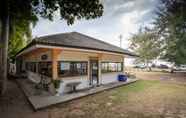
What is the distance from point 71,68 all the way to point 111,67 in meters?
5.19

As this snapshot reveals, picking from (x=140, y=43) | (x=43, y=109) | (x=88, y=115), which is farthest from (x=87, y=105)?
(x=140, y=43)

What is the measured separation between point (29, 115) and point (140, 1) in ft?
29.2

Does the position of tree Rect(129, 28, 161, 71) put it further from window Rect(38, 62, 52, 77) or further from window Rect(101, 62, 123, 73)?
window Rect(38, 62, 52, 77)

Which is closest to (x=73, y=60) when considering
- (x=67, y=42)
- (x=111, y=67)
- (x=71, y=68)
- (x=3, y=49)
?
(x=71, y=68)

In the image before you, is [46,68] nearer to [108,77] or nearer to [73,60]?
[73,60]

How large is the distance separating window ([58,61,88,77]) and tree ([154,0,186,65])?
47.6ft

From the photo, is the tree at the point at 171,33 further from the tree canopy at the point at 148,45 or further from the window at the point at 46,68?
the window at the point at 46,68

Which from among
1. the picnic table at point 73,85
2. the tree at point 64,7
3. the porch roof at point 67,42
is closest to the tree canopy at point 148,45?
the porch roof at point 67,42

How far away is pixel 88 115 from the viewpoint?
5676mm

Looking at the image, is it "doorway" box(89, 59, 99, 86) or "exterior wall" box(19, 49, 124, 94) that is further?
"doorway" box(89, 59, 99, 86)

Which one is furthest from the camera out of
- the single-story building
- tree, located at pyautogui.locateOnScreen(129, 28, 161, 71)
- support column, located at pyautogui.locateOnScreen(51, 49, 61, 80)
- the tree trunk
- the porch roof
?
tree, located at pyautogui.locateOnScreen(129, 28, 161, 71)

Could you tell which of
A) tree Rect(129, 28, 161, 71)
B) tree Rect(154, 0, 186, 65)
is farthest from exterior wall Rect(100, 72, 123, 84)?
tree Rect(154, 0, 186, 65)

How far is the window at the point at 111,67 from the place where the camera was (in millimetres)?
12709

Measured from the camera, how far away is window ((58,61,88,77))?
358 inches
